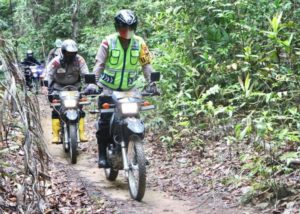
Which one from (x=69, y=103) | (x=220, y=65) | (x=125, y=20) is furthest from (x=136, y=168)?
(x=220, y=65)

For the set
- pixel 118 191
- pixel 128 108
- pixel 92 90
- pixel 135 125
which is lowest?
pixel 118 191

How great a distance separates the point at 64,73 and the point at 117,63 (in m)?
2.71

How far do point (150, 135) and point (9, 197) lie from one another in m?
4.73

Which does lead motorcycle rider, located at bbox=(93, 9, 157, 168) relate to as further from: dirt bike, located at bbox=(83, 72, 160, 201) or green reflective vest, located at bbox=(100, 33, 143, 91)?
dirt bike, located at bbox=(83, 72, 160, 201)

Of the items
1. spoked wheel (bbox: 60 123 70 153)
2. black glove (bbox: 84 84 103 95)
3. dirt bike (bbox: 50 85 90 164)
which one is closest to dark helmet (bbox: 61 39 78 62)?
dirt bike (bbox: 50 85 90 164)

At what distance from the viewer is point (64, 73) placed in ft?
28.3

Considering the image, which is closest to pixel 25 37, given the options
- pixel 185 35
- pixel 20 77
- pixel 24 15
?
pixel 24 15

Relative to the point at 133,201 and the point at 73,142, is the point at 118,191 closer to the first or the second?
the point at 133,201

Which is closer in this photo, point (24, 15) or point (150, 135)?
point (150, 135)

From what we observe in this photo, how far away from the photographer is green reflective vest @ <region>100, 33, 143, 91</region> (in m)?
6.10

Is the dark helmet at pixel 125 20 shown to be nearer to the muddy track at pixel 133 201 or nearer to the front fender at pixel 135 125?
the front fender at pixel 135 125

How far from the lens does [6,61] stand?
3.06 metres

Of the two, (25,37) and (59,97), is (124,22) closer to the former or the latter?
(59,97)

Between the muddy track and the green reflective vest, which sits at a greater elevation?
the green reflective vest
